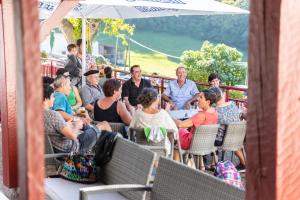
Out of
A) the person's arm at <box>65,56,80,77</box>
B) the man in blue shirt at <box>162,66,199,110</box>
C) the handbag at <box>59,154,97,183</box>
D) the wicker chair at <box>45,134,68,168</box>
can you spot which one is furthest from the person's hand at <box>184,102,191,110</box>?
the handbag at <box>59,154,97,183</box>

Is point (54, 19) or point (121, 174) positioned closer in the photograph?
point (121, 174)

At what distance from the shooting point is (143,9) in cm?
799

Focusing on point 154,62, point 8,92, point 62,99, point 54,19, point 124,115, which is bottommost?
point 154,62

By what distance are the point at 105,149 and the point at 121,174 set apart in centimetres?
27

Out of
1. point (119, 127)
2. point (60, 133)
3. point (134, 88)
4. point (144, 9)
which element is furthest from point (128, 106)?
point (144, 9)

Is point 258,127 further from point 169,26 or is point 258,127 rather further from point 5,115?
point 169,26

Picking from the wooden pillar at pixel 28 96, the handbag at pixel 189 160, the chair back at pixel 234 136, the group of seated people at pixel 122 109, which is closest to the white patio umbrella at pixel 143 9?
the group of seated people at pixel 122 109

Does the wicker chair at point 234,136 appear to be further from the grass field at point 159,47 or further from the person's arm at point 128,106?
the grass field at point 159,47

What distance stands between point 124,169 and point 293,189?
2.28 m

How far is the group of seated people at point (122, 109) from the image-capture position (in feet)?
13.6

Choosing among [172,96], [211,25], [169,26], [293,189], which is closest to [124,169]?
[293,189]

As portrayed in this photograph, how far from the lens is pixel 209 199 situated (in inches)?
97.3

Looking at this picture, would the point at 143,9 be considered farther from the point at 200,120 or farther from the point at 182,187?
the point at 182,187

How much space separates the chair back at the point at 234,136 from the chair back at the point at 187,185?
205 centimetres
